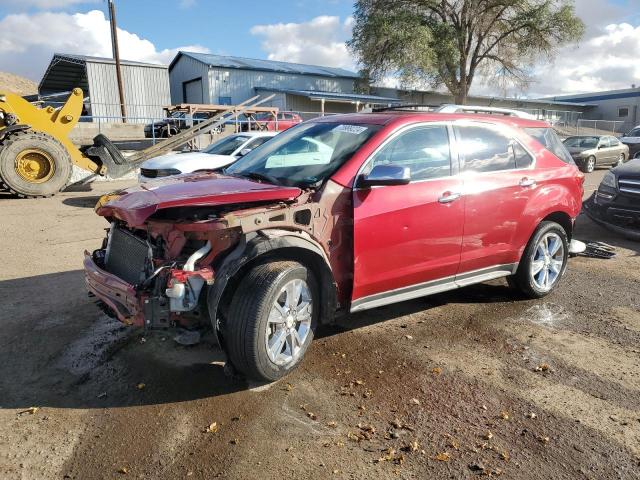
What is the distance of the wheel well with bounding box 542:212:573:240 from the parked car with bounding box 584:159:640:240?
2865 mm

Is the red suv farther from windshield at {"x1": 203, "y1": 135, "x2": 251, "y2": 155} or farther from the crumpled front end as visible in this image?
windshield at {"x1": 203, "y1": 135, "x2": 251, "y2": 155}

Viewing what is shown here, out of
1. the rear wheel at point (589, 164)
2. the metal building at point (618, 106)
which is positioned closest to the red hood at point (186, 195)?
the rear wheel at point (589, 164)

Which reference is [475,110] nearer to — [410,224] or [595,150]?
[410,224]

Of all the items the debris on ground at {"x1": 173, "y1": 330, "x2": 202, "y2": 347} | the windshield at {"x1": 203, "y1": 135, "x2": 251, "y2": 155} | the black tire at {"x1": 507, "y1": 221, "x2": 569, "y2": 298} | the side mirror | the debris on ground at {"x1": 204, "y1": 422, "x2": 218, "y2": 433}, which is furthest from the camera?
the windshield at {"x1": 203, "y1": 135, "x2": 251, "y2": 155}

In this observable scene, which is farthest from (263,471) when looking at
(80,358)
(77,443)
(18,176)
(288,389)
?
(18,176)

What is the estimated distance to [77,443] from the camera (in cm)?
288

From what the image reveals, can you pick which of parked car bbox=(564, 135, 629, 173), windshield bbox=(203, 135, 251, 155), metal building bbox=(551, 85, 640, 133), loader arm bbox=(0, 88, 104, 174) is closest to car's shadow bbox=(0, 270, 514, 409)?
windshield bbox=(203, 135, 251, 155)

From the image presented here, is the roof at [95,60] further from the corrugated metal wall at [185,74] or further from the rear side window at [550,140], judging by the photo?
the rear side window at [550,140]

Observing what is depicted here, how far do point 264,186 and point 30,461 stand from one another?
2158 millimetres

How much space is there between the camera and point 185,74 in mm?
34812

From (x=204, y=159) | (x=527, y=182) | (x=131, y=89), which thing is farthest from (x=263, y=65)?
(x=527, y=182)

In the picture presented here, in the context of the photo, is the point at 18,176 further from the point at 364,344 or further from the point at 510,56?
the point at 510,56

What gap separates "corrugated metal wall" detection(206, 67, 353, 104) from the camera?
3253 cm

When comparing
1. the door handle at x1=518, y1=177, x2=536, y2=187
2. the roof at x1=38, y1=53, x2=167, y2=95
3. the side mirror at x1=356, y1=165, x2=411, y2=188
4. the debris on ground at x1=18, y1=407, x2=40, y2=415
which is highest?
the roof at x1=38, y1=53, x2=167, y2=95
